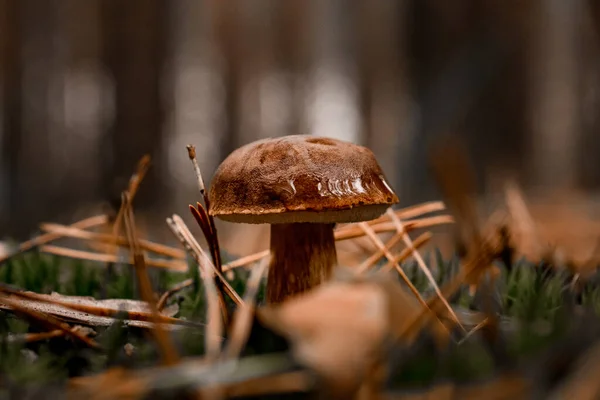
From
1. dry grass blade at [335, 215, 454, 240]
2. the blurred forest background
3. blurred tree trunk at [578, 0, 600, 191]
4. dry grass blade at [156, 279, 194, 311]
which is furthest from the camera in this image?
the blurred forest background

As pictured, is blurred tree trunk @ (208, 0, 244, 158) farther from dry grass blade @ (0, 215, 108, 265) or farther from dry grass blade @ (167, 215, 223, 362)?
dry grass blade @ (167, 215, 223, 362)

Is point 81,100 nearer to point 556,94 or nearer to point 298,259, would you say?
point 556,94

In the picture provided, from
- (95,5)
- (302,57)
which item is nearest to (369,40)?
(302,57)

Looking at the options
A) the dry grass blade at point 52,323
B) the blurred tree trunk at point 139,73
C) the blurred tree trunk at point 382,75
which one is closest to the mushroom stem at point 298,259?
the dry grass blade at point 52,323

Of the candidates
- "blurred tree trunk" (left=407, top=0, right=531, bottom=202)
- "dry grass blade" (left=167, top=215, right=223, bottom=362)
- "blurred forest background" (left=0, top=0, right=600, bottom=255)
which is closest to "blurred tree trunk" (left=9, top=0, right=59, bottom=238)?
"blurred forest background" (left=0, top=0, right=600, bottom=255)

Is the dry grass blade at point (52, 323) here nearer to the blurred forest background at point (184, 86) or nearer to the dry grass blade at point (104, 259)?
the dry grass blade at point (104, 259)

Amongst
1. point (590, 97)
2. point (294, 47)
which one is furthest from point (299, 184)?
point (294, 47)
